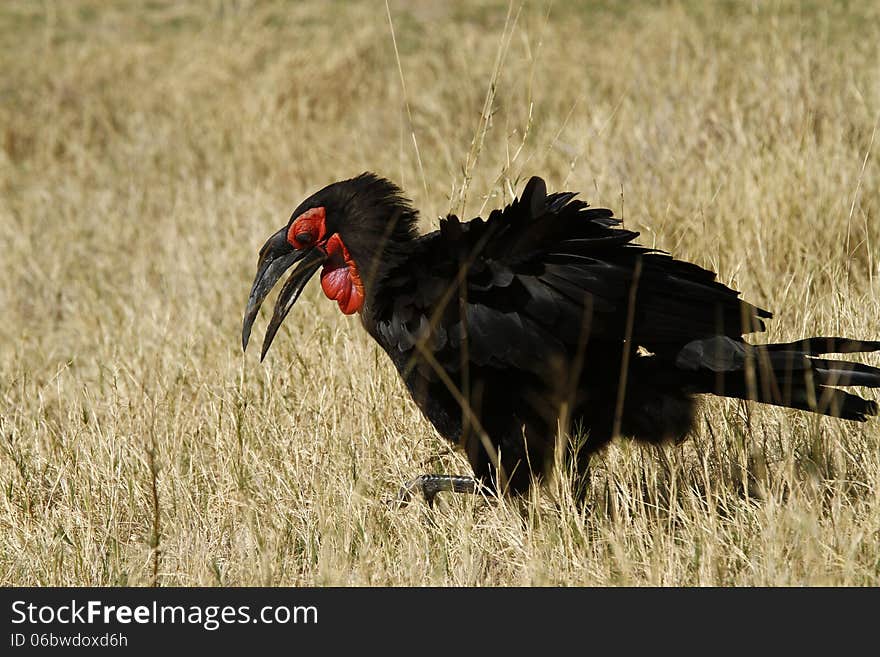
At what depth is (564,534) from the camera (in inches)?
134

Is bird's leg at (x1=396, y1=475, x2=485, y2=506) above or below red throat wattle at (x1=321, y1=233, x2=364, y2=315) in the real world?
below

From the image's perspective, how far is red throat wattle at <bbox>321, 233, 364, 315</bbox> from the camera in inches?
151

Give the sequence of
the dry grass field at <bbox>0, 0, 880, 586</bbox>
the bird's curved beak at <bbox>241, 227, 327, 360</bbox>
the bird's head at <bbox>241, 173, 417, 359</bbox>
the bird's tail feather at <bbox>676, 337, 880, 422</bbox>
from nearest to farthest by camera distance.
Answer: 1. the bird's tail feather at <bbox>676, 337, 880, 422</bbox>
2. the dry grass field at <bbox>0, 0, 880, 586</bbox>
3. the bird's head at <bbox>241, 173, 417, 359</bbox>
4. the bird's curved beak at <bbox>241, 227, 327, 360</bbox>

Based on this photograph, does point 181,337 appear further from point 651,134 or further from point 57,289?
point 651,134

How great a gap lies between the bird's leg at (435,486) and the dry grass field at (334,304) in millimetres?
70

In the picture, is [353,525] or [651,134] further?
[651,134]

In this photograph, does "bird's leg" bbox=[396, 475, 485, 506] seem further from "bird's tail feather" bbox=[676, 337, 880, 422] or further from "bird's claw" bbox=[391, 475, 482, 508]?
"bird's tail feather" bbox=[676, 337, 880, 422]

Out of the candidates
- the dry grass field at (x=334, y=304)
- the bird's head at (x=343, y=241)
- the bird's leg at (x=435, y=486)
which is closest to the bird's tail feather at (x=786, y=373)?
the dry grass field at (x=334, y=304)

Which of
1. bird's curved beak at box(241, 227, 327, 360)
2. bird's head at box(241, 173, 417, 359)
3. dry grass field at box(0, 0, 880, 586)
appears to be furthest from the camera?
bird's curved beak at box(241, 227, 327, 360)

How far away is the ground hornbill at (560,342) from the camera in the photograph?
3418 millimetres

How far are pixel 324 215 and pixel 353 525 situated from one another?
1002 millimetres

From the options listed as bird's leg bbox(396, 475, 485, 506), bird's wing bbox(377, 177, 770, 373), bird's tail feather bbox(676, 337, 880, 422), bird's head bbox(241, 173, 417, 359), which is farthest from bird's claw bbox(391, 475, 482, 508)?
bird's tail feather bbox(676, 337, 880, 422)

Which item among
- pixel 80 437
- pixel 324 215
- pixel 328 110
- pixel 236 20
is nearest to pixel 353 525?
pixel 324 215

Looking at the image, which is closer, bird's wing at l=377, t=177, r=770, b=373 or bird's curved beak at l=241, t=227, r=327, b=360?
bird's wing at l=377, t=177, r=770, b=373
